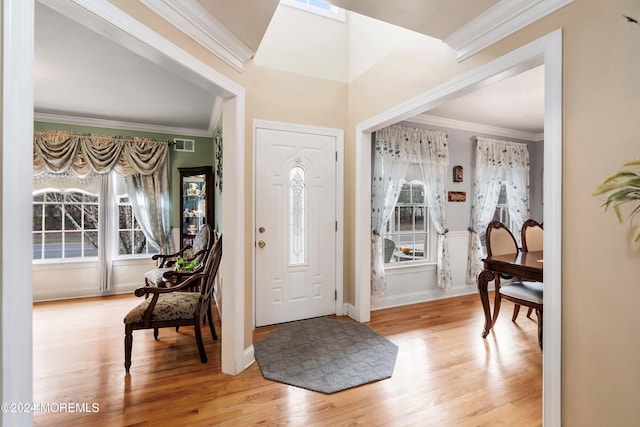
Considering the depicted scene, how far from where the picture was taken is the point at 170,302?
246 centimetres

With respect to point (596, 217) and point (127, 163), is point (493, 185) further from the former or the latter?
point (127, 163)

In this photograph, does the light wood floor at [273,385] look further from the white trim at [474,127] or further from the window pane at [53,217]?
the white trim at [474,127]

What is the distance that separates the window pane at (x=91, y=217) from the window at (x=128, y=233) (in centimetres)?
30

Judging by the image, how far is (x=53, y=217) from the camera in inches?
164

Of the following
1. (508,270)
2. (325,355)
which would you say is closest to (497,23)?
(508,270)

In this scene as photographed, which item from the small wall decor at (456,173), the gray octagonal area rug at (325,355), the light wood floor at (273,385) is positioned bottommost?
the light wood floor at (273,385)

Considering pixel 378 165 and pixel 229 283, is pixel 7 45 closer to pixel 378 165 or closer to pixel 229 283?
pixel 229 283

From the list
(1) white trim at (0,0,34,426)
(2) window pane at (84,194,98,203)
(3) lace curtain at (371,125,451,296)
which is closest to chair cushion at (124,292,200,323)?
(1) white trim at (0,0,34,426)

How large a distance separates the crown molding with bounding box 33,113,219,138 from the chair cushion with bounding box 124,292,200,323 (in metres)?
2.76

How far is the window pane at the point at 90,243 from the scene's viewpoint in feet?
14.2

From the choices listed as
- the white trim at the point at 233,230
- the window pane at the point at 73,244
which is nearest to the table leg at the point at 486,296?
the white trim at the point at 233,230

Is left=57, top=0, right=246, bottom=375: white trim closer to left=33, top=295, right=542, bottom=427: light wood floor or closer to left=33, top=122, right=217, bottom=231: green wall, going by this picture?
left=33, top=295, right=542, bottom=427: light wood floor

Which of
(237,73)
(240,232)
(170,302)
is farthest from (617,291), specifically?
(170,302)

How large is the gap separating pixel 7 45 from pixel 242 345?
215 cm
